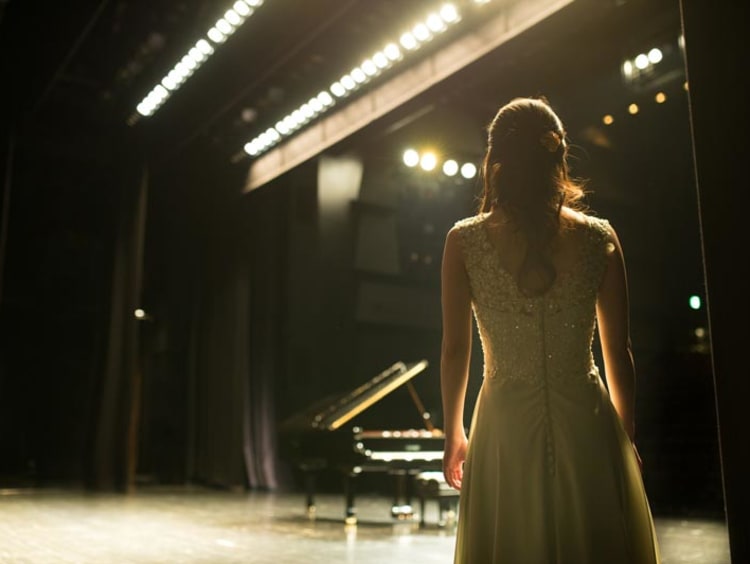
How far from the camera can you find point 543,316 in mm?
1523

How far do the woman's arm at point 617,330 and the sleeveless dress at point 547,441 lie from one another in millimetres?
28

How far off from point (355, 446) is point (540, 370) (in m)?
4.77

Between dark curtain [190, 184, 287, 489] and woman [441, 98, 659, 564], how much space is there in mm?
7871

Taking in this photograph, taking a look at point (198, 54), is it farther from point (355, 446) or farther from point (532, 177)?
point (532, 177)

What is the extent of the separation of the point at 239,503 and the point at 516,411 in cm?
648

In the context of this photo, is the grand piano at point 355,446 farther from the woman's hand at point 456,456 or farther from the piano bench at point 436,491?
the woman's hand at point 456,456

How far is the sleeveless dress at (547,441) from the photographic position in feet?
4.82

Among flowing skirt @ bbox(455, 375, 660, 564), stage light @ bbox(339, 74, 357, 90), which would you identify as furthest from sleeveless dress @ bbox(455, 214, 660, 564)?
stage light @ bbox(339, 74, 357, 90)

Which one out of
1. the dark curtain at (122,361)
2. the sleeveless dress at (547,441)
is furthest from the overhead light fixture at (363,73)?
the sleeveless dress at (547,441)

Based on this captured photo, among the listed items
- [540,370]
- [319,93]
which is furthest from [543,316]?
[319,93]

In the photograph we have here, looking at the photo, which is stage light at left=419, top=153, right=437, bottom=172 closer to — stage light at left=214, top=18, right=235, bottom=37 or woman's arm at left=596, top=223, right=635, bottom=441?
stage light at left=214, top=18, right=235, bottom=37

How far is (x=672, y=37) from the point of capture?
5879mm

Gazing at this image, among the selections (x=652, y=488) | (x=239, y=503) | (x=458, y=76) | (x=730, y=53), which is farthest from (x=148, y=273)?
(x=730, y=53)

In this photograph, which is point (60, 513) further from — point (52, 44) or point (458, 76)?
point (458, 76)
